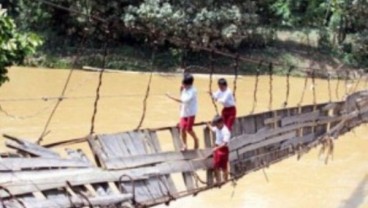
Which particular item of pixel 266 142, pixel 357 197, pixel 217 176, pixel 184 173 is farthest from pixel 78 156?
pixel 357 197

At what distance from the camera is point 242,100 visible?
14852 mm

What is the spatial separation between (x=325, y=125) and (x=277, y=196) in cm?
181

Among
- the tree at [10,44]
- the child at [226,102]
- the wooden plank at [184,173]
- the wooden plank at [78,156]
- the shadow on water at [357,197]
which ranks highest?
the tree at [10,44]

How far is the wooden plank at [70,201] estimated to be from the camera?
12.8ft

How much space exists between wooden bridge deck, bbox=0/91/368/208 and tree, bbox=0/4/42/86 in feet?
3.19

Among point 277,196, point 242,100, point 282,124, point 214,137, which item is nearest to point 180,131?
point 214,137

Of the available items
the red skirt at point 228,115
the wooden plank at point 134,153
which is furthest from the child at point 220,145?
the wooden plank at point 134,153

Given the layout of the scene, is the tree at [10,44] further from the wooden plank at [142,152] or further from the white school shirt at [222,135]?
the white school shirt at [222,135]

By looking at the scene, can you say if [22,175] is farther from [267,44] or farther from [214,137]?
[267,44]

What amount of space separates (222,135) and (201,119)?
7453 mm

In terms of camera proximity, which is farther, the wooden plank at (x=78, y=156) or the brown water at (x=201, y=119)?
the brown water at (x=201, y=119)

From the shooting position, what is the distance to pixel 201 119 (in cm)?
1312

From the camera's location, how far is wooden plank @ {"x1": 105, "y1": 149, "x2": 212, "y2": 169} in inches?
187

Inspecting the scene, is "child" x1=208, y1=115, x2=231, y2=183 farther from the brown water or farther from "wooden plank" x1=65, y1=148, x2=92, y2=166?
the brown water
